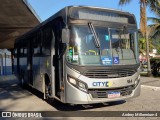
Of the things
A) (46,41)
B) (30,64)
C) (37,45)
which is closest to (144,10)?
(30,64)

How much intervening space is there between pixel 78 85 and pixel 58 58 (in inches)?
53.1

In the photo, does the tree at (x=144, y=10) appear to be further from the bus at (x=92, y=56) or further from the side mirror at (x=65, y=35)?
the side mirror at (x=65, y=35)

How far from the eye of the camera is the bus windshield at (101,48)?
890 centimetres

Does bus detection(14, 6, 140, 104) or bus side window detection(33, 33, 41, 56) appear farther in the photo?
bus side window detection(33, 33, 41, 56)

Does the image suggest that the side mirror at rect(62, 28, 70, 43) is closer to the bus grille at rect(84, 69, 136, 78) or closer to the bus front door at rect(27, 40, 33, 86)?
the bus grille at rect(84, 69, 136, 78)

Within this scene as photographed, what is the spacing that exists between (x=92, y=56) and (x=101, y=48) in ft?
1.30

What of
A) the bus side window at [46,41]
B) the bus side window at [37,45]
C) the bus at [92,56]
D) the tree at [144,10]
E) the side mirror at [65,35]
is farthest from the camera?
the tree at [144,10]

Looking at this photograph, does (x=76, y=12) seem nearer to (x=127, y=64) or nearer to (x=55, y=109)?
(x=127, y=64)

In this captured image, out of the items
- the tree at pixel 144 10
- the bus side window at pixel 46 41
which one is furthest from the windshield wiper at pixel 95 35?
the tree at pixel 144 10

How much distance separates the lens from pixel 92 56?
8984 mm

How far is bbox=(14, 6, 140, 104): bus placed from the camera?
347 inches

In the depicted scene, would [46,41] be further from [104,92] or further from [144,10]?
[144,10]

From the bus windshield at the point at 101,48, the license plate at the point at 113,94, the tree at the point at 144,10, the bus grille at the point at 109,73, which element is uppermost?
the tree at the point at 144,10

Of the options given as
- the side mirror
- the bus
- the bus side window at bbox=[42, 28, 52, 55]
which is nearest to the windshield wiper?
the bus
